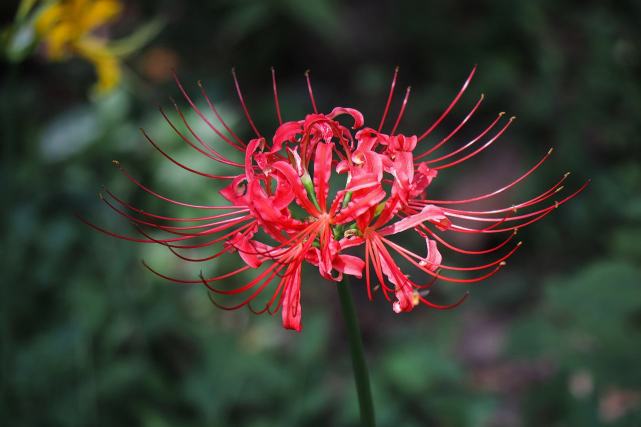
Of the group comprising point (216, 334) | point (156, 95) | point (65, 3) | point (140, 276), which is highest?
point (156, 95)

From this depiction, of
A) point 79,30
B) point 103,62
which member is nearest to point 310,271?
point 103,62

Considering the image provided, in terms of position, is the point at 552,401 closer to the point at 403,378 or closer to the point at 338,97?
the point at 403,378

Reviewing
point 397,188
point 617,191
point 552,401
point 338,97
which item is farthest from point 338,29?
point 397,188

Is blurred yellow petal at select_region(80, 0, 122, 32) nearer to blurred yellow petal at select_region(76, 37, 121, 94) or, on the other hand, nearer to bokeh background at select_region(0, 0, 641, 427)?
blurred yellow petal at select_region(76, 37, 121, 94)

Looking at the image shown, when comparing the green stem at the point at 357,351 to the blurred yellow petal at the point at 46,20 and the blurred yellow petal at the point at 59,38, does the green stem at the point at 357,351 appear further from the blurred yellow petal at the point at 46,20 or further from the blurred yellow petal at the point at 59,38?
the blurred yellow petal at the point at 59,38

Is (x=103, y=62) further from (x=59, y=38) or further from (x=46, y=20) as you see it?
(x=46, y=20)

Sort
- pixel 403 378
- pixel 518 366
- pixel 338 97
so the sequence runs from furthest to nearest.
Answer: pixel 338 97 → pixel 518 366 → pixel 403 378
